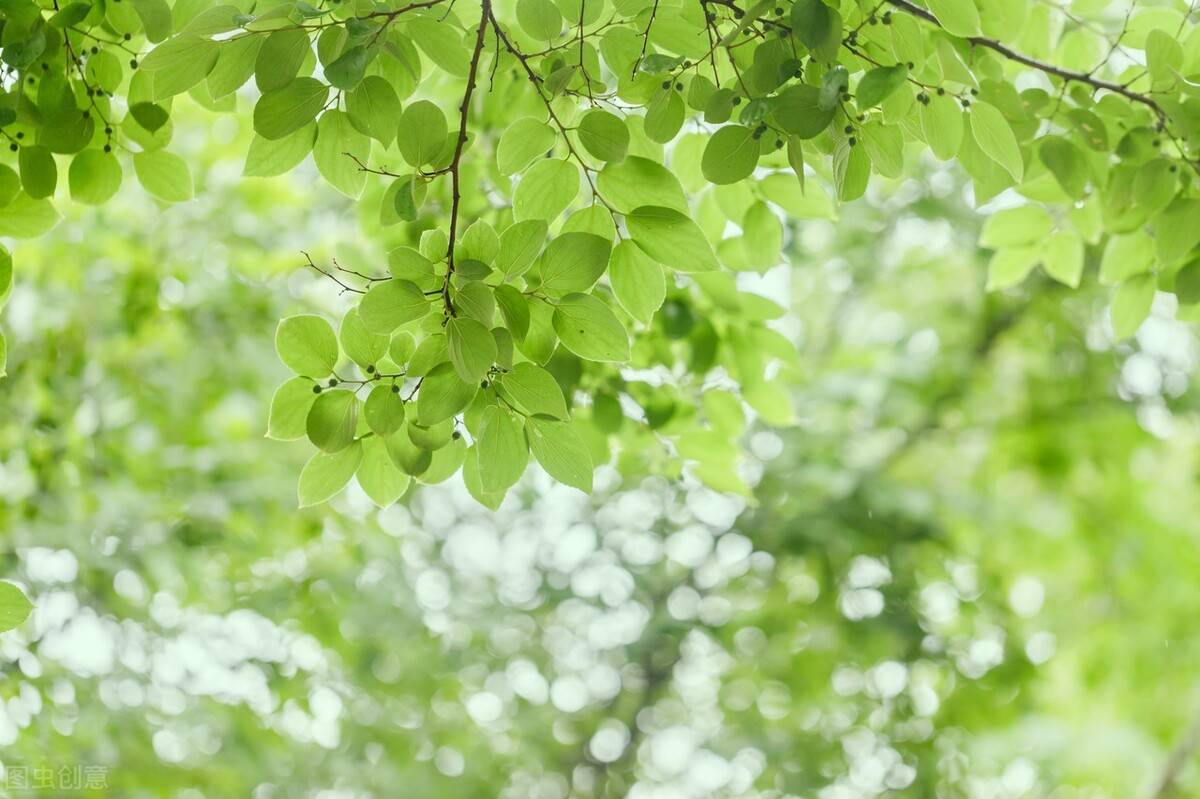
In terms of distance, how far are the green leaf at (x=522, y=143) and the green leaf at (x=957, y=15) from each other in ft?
1.36

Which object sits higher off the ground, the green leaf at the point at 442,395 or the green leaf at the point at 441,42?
the green leaf at the point at 441,42

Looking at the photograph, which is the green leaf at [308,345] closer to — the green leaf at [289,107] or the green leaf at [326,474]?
the green leaf at [326,474]

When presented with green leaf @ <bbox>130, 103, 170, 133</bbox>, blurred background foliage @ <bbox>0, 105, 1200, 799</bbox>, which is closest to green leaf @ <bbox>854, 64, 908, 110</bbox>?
green leaf @ <bbox>130, 103, 170, 133</bbox>

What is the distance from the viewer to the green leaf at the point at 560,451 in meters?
0.97

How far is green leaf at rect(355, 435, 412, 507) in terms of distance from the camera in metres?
1.04

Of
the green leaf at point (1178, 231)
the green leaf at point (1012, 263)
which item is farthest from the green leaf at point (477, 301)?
the green leaf at point (1012, 263)

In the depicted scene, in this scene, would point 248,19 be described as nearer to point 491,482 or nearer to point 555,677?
point 491,482

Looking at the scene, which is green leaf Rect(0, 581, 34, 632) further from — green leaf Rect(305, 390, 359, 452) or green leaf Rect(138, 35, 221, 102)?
green leaf Rect(138, 35, 221, 102)

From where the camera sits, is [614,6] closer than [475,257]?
No

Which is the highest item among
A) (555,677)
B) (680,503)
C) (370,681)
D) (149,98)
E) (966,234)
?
(149,98)

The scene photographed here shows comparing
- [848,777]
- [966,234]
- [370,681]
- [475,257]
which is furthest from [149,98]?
[848,777]

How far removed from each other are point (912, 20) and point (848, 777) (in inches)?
141

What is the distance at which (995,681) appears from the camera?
3828mm

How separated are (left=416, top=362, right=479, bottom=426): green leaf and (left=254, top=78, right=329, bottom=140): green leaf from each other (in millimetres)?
295
